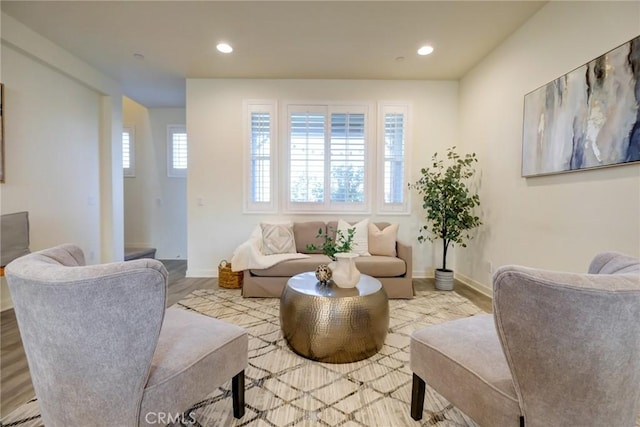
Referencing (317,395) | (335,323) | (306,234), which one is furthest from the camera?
(306,234)

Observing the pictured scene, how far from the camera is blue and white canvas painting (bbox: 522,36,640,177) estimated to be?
1.82 meters

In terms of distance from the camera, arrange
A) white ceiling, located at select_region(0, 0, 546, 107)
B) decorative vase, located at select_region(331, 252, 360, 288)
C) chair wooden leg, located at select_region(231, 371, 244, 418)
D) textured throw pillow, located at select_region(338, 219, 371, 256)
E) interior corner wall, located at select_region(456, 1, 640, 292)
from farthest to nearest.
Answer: textured throw pillow, located at select_region(338, 219, 371, 256)
white ceiling, located at select_region(0, 0, 546, 107)
decorative vase, located at select_region(331, 252, 360, 288)
interior corner wall, located at select_region(456, 1, 640, 292)
chair wooden leg, located at select_region(231, 371, 244, 418)

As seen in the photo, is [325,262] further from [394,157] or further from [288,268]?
[394,157]

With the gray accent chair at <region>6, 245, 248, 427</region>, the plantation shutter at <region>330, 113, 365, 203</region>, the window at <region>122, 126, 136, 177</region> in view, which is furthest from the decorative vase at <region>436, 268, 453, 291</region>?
the window at <region>122, 126, 136, 177</region>

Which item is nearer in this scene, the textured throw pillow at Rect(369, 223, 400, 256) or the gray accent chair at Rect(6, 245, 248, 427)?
the gray accent chair at Rect(6, 245, 248, 427)

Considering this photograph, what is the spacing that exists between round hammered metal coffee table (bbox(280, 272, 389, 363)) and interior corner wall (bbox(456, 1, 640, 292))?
5.31 ft

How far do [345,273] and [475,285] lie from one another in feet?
7.89

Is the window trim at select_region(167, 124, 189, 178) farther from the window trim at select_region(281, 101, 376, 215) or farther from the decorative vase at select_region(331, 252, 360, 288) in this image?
the decorative vase at select_region(331, 252, 360, 288)

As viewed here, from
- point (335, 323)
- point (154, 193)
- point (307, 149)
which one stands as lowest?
point (335, 323)

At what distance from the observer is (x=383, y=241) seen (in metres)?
3.53

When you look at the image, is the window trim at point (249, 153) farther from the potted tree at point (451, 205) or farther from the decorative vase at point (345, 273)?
the decorative vase at point (345, 273)

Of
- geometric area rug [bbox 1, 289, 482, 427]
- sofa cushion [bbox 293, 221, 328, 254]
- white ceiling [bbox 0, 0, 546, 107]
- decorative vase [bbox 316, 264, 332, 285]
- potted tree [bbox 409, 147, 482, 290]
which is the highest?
white ceiling [bbox 0, 0, 546, 107]

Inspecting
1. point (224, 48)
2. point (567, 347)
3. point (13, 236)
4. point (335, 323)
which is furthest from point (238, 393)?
point (224, 48)

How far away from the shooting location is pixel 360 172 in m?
4.17
